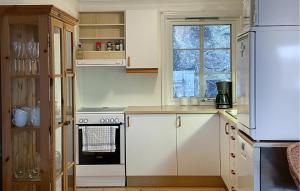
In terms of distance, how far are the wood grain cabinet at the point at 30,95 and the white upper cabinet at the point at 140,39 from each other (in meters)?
2.06

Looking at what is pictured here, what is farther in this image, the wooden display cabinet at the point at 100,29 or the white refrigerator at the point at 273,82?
the wooden display cabinet at the point at 100,29

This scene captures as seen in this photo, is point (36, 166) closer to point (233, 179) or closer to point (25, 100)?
point (25, 100)

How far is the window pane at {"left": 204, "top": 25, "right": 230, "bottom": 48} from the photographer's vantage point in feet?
17.9

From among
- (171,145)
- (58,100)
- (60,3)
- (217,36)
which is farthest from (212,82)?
(58,100)

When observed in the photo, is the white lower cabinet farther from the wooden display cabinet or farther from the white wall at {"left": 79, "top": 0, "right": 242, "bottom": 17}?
the white wall at {"left": 79, "top": 0, "right": 242, "bottom": 17}

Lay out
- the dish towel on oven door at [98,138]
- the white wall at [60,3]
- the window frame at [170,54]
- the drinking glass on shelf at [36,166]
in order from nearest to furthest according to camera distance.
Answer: the drinking glass on shelf at [36,166] < the white wall at [60,3] < the dish towel on oven door at [98,138] < the window frame at [170,54]

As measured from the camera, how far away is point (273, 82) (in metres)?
2.93

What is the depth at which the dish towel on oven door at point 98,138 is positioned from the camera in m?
4.77

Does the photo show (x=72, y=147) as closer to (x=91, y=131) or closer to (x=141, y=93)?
(x=91, y=131)

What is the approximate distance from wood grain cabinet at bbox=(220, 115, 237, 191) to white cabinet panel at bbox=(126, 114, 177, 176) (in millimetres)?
560

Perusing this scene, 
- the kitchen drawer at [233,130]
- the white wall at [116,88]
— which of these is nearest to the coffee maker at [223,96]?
the white wall at [116,88]

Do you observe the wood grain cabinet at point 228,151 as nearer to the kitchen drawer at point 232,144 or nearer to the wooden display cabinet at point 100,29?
the kitchen drawer at point 232,144

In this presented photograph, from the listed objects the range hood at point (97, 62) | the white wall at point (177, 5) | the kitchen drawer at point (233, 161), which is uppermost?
the white wall at point (177, 5)

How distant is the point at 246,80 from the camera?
305cm
